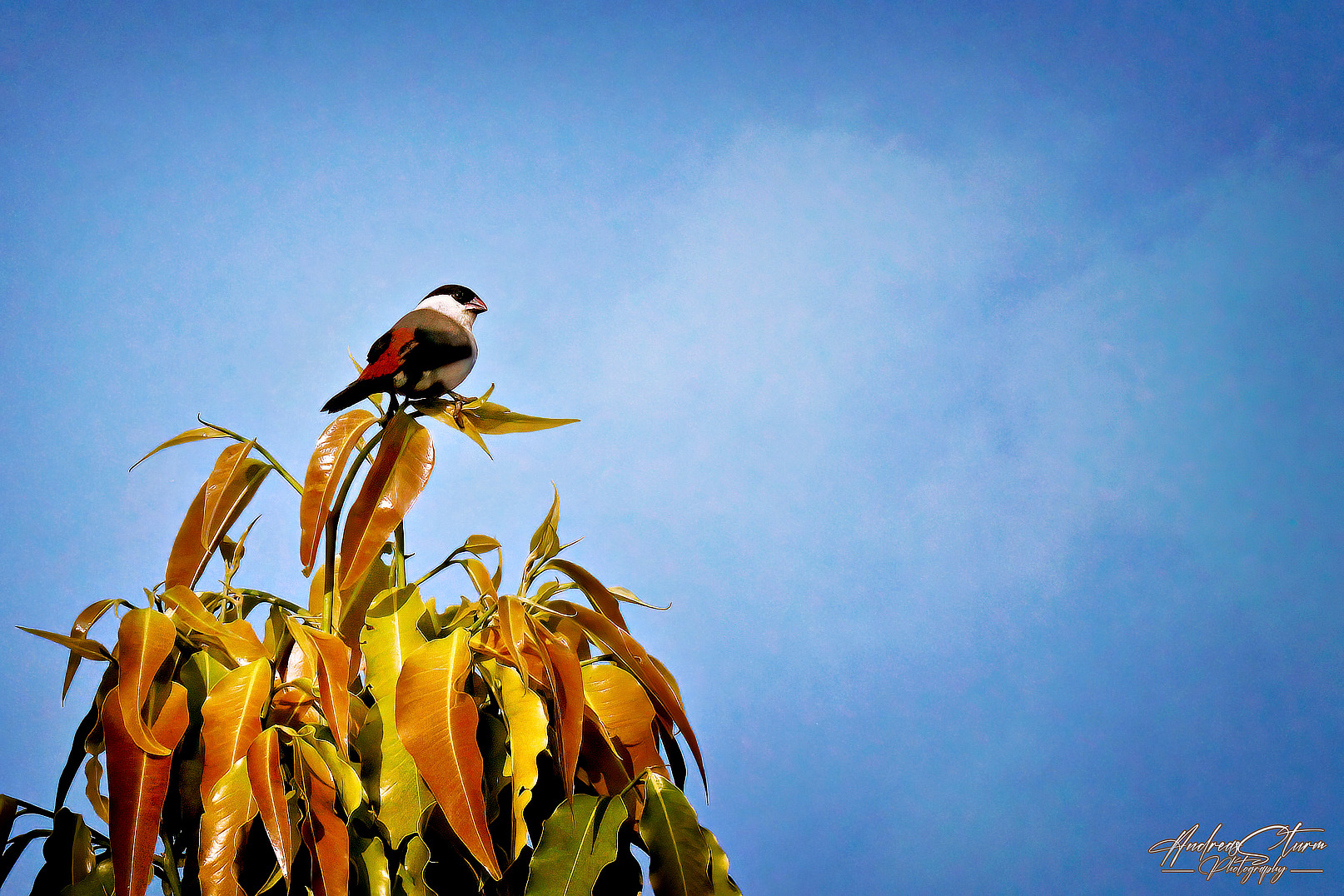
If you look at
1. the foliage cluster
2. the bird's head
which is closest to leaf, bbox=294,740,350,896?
the foliage cluster

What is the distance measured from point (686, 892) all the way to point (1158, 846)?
1768 millimetres

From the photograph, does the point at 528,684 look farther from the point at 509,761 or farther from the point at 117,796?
the point at 117,796

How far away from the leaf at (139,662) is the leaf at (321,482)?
135 mm

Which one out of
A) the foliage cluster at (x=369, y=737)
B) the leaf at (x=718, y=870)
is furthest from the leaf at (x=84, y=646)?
the leaf at (x=718, y=870)

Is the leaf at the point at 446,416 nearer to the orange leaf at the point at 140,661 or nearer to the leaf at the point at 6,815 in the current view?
Result: the orange leaf at the point at 140,661

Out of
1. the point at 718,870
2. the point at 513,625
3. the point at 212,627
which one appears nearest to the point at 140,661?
the point at 212,627

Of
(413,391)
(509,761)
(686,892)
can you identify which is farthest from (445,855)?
(413,391)

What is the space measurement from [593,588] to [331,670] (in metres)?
0.33

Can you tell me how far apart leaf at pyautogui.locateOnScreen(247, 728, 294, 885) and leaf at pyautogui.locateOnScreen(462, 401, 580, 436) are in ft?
1.38

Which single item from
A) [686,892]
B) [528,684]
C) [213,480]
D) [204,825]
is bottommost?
[686,892]

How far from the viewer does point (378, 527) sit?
3.04ft

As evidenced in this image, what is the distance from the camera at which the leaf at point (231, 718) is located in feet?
2.63

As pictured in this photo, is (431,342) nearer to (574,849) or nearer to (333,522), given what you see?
(333,522)

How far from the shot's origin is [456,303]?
1.20 meters
